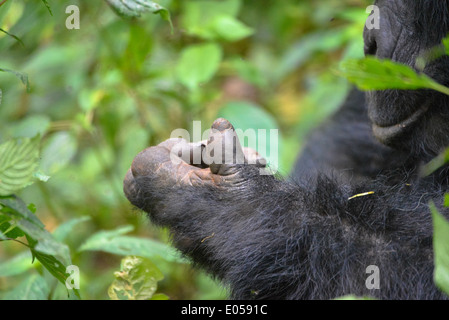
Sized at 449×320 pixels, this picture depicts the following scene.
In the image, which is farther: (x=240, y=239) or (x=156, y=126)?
(x=156, y=126)

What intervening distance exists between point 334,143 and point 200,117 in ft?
2.49

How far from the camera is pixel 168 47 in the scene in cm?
331

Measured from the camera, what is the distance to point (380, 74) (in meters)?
0.98

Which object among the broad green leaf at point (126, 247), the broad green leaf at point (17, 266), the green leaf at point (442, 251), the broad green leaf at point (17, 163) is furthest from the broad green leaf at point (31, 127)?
the green leaf at point (442, 251)

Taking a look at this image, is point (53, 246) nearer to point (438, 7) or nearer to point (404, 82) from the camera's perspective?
point (404, 82)

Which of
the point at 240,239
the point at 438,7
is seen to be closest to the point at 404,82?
the point at 240,239

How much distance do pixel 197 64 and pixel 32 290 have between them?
4.46ft

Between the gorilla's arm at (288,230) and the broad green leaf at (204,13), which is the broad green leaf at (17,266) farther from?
the broad green leaf at (204,13)

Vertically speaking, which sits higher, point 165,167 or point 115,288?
point 165,167

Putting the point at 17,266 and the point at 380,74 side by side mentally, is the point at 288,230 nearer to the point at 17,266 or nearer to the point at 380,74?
the point at 380,74

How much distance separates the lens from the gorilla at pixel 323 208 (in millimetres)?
1341

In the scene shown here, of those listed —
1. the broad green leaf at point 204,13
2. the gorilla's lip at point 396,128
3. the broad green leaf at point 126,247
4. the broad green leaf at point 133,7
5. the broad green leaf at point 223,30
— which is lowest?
the broad green leaf at point 126,247

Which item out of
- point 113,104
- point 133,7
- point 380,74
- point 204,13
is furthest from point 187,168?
point 204,13
